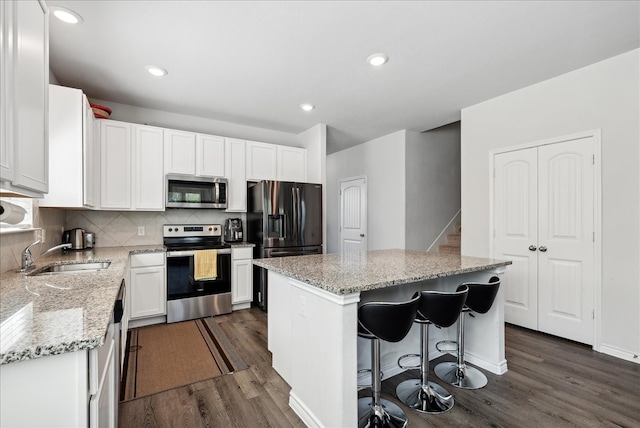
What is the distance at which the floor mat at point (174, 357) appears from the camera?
2264 millimetres

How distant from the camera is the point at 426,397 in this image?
6.64 feet

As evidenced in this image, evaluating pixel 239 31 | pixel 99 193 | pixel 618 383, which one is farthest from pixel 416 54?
pixel 99 193

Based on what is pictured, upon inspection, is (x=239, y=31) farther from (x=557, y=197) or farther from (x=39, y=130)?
(x=557, y=197)

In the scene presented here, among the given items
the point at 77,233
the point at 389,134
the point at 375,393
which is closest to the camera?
the point at 375,393

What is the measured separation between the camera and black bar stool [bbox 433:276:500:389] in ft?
7.03

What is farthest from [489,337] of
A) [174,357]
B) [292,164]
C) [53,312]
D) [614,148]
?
[292,164]

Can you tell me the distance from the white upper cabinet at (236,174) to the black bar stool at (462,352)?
2986 mm

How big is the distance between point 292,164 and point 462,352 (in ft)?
10.6

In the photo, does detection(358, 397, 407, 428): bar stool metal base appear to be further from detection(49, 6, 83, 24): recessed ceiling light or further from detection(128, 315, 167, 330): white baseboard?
detection(49, 6, 83, 24): recessed ceiling light

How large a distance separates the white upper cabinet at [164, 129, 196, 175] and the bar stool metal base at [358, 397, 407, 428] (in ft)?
10.6

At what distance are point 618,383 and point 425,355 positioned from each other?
4.92 ft

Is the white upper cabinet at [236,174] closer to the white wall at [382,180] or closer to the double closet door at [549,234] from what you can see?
the white wall at [382,180]

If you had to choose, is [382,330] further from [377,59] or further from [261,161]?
[261,161]

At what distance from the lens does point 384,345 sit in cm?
232
